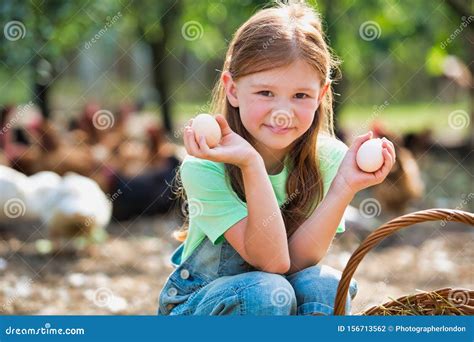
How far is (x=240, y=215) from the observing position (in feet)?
5.21

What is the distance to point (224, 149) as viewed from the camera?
146 centimetres

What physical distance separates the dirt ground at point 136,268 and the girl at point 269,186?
986 millimetres

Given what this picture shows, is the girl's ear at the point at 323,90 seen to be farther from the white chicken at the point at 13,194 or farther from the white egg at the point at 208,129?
the white chicken at the point at 13,194

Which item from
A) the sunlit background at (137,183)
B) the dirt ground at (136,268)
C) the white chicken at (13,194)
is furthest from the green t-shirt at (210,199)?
the white chicken at (13,194)

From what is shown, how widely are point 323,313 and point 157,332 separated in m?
0.32

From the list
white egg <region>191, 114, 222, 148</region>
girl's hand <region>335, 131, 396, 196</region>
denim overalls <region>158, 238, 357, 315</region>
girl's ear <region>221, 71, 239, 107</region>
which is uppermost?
girl's ear <region>221, 71, 239, 107</region>

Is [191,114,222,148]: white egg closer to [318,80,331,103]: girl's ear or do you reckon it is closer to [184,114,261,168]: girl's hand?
[184,114,261,168]: girl's hand

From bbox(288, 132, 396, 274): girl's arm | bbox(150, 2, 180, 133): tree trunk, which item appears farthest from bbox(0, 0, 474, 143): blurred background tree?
bbox(288, 132, 396, 274): girl's arm

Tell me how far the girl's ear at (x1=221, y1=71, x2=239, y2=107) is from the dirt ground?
1.13 meters

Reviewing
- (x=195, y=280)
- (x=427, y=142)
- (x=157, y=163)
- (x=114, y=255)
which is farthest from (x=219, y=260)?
(x=427, y=142)

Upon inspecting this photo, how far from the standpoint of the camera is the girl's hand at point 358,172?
153 centimetres

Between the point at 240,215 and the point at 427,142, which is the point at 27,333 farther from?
the point at 427,142

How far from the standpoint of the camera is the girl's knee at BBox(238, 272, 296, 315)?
1.51m

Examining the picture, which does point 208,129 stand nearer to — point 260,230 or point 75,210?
point 260,230
